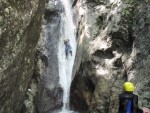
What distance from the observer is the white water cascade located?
769 inches

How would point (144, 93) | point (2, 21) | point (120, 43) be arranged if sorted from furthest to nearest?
1. point (120, 43)
2. point (144, 93)
3. point (2, 21)

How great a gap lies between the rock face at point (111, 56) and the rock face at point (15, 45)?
417 cm

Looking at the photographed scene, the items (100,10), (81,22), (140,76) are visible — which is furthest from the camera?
(81,22)

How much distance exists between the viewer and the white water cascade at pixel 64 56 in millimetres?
19544

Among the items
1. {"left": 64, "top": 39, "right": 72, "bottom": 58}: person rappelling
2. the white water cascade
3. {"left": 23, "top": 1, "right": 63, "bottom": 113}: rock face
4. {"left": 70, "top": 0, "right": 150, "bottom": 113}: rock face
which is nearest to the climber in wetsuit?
{"left": 70, "top": 0, "right": 150, "bottom": 113}: rock face

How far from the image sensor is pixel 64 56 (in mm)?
21328

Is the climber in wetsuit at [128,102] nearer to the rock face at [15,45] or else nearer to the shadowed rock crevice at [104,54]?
the rock face at [15,45]

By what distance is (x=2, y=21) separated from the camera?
25.3 feet

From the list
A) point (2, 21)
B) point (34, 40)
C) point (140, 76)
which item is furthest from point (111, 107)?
point (2, 21)

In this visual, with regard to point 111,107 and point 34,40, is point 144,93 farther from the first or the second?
point 34,40

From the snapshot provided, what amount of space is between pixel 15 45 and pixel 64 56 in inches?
488

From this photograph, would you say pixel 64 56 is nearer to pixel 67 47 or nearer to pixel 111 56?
pixel 67 47

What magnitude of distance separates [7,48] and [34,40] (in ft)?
9.94

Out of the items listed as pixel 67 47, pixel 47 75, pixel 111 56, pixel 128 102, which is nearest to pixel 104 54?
pixel 111 56
